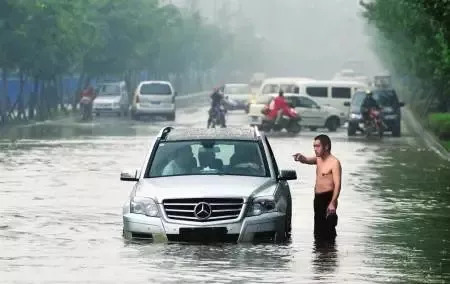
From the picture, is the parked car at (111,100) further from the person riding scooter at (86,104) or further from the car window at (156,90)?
the car window at (156,90)

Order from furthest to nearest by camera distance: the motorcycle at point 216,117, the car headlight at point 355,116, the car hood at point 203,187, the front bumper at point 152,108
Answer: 1. the front bumper at point 152,108
2. the motorcycle at point 216,117
3. the car headlight at point 355,116
4. the car hood at point 203,187

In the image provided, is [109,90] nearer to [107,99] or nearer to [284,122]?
[107,99]

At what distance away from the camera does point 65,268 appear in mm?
15938

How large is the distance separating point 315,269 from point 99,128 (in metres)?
45.1

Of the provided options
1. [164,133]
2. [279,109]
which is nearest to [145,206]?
[164,133]

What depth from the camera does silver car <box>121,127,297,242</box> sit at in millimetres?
17609

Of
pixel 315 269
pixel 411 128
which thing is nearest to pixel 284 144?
pixel 411 128

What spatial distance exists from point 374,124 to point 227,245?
3602 centimetres

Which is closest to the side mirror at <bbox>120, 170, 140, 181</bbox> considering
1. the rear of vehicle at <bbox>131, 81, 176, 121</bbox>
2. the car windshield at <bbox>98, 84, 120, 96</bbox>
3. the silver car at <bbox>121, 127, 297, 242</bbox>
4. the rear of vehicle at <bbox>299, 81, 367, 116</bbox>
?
the silver car at <bbox>121, 127, 297, 242</bbox>

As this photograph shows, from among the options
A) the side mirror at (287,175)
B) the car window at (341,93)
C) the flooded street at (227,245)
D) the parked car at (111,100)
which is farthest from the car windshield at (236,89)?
the side mirror at (287,175)

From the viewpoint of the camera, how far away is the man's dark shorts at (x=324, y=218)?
740 inches

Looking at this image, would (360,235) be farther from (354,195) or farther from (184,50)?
(184,50)

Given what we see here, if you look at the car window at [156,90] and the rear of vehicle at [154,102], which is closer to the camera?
the rear of vehicle at [154,102]

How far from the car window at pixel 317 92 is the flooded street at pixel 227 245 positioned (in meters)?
23.3
